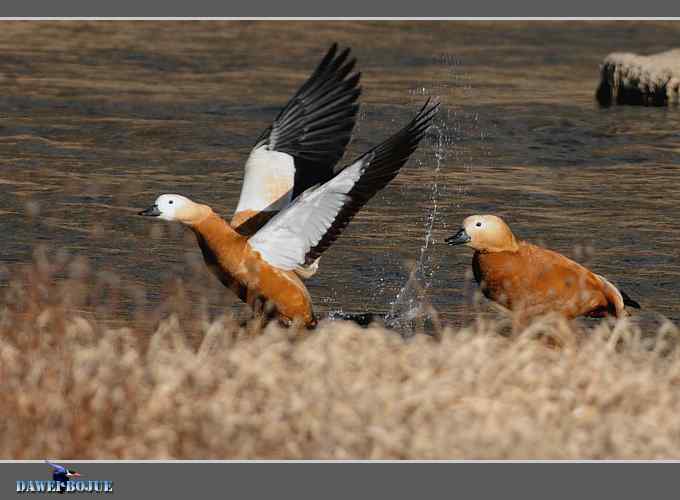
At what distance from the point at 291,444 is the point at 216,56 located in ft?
37.5

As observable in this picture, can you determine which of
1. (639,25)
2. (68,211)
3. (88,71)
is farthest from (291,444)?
(639,25)

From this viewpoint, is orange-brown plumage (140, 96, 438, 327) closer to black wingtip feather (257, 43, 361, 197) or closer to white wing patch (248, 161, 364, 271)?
white wing patch (248, 161, 364, 271)

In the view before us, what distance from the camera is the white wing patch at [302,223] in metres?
7.28

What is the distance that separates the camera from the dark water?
939cm

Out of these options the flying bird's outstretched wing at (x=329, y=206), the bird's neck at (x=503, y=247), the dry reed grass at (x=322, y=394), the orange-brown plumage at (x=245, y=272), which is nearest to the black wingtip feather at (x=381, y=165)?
the flying bird's outstretched wing at (x=329, y=206)

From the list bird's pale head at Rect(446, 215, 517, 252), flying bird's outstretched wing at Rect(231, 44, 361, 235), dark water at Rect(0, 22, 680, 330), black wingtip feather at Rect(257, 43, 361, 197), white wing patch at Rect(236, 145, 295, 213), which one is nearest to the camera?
bird's pale head at Rect(446, 215, 517, 252)

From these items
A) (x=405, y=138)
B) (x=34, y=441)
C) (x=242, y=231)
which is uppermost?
(x=405, y=138)

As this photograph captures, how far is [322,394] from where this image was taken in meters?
6.12

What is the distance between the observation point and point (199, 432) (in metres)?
5.97

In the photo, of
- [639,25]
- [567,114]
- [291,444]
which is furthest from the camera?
[639,25]

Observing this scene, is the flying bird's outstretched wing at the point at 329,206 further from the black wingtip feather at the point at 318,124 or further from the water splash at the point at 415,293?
the black wingtip feather at the point at 318,124

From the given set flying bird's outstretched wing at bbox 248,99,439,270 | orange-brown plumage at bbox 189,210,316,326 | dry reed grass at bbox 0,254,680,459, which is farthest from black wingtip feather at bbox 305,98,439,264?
dry reed grass at bbox 0,254,680,459

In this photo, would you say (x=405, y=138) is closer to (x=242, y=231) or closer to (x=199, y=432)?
(x=242, y=231)

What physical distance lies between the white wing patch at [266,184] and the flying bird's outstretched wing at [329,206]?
17.1 inches
